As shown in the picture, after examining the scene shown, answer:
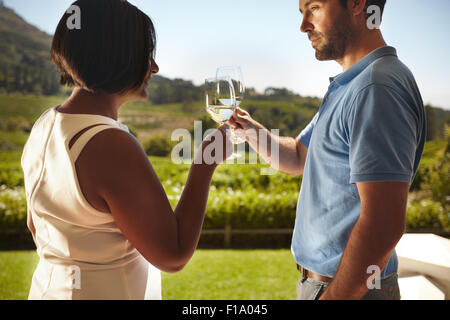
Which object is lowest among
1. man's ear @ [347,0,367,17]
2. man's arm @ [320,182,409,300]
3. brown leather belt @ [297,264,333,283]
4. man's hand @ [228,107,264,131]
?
brown leather belt @ [297,264,333,283]

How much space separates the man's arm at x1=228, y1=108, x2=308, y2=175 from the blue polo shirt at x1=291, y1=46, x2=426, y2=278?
1.80 ft

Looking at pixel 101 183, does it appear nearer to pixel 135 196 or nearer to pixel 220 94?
pixel 135 196

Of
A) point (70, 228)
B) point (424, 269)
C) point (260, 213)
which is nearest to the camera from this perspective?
point (70, 228)

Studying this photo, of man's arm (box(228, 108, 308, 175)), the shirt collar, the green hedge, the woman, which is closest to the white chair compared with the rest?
man's arm (box(228, 108, 308, 175))

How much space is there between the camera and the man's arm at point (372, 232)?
3.60 ft

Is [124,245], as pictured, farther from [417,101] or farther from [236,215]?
[236,215]

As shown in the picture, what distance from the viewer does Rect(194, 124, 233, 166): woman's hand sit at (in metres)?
1.25

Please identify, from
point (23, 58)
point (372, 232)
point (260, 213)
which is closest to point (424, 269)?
point (372, 232)

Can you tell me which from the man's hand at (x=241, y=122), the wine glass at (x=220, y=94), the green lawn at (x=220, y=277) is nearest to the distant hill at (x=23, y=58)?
the green lawn at (x=220, y=277)

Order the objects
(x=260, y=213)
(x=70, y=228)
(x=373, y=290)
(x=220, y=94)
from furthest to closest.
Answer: (x=260, y=213) < (x=220, y=94) < (x=373, y=290) < (x=70, y=228)

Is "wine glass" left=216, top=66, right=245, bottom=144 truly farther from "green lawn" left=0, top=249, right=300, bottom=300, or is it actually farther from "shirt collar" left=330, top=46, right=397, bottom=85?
"green lawn" left=0, top=249, right=300, bottom=300

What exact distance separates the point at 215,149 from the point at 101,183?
470 mm

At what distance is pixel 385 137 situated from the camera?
1092 mm

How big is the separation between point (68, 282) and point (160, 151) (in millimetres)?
8280
